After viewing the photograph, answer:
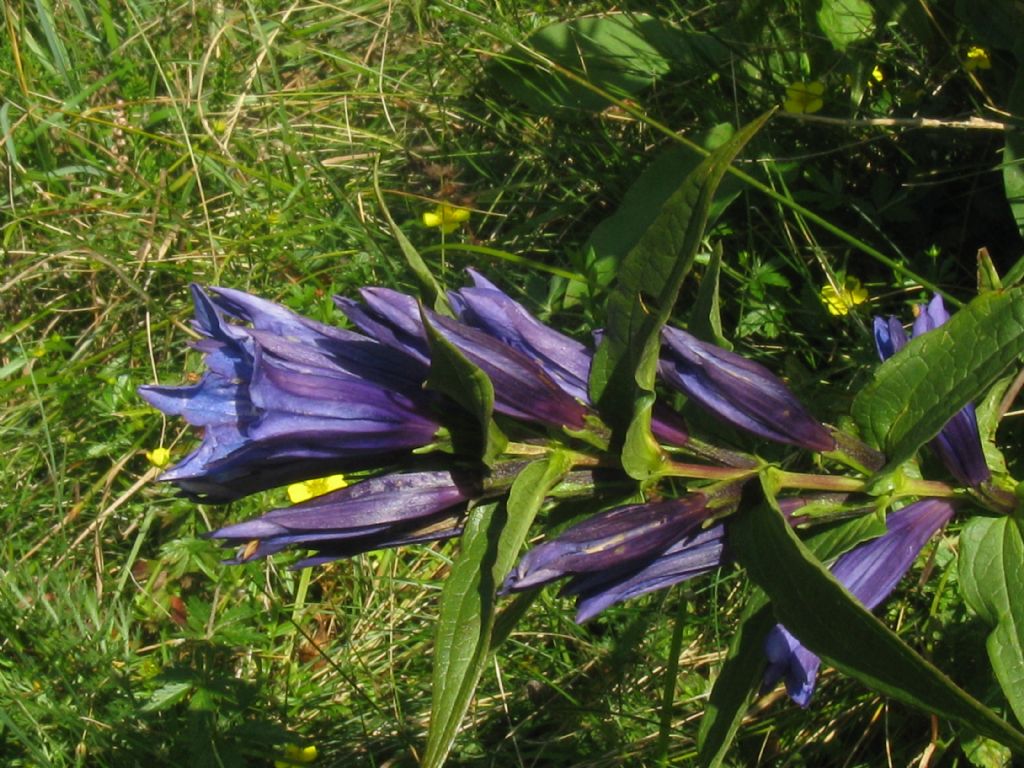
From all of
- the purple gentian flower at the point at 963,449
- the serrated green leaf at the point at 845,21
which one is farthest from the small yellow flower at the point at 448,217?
the purple gentian flower at the point at 963,449

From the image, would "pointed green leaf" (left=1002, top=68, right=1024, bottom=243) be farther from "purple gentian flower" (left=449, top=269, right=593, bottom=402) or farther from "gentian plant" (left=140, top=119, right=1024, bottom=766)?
"purple gentian flower" (left=449, top=269, right=593, bottom=402)

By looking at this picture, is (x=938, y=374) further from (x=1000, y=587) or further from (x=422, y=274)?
(x=422, y=274)

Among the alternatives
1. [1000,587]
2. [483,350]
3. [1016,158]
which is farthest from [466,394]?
[1016,158]

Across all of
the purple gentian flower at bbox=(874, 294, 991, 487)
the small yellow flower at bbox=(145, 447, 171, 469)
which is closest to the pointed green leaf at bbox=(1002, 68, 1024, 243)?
the purple gentian flower at bbox=(874, 294, 991, 487)

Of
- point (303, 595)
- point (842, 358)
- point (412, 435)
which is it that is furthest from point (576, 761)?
point (412, 435)

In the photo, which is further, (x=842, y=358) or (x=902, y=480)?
(x=842, y=358)

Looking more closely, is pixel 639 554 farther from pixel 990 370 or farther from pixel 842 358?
pixel 842 358
